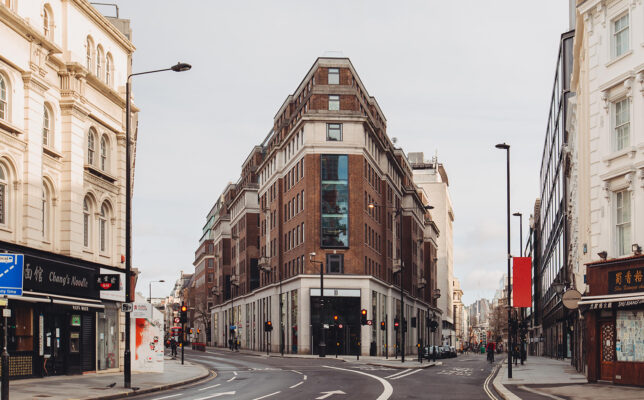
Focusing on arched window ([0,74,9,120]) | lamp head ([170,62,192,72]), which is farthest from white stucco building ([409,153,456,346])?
arched window ([0,74,9,120])

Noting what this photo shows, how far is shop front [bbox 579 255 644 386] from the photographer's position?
89.5ft

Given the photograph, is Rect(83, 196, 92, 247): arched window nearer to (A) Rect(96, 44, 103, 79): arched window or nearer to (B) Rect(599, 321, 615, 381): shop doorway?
(A) Rect(96, 44, 103, 79): arched window

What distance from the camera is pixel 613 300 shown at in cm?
2800

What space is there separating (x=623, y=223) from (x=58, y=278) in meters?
21.4

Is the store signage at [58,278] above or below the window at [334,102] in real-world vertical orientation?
below

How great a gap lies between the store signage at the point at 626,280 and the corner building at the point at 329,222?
137ft

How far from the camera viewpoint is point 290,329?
81.8m

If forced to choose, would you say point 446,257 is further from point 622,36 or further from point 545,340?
point 622,36

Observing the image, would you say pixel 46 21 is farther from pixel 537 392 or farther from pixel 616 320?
pixel 616 320

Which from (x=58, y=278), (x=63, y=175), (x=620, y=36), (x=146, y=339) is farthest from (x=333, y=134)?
(x=620, y=36)

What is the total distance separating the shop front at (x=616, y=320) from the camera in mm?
27266

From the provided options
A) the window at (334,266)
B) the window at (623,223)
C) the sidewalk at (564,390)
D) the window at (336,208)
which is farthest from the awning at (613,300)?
the window at (336,208)

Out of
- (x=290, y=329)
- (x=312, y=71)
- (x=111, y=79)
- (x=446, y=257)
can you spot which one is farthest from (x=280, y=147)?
(x=446, y=257)

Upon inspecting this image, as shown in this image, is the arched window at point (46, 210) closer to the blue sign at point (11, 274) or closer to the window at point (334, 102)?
the blue sign at point (11, 274)
